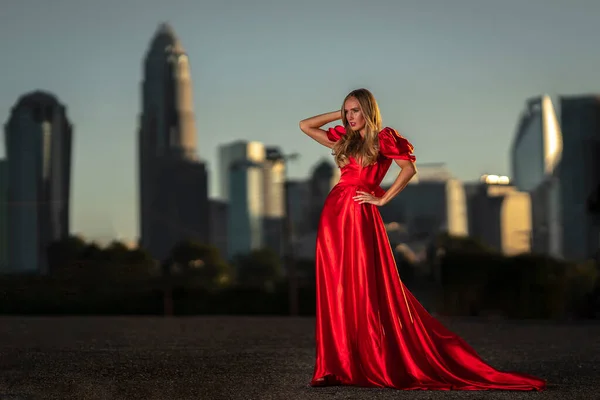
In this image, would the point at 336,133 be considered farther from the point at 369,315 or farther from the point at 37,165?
the point at 37,165

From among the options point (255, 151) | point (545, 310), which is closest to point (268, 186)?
point (255, 151)

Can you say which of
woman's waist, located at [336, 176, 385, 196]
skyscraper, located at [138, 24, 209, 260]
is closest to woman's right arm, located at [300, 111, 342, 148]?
woman's waist, located at [336, 176, 385, 196]

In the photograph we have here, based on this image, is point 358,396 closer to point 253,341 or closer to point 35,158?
point 253,341

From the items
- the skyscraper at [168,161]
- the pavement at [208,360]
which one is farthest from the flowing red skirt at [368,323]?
the skyscraper at [168,161]

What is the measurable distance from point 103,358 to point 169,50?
586ft

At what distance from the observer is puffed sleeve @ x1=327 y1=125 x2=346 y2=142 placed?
7.46m

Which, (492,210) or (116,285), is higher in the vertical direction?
(492,210)

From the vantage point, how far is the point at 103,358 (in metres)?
9.72

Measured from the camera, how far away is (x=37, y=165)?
130 m

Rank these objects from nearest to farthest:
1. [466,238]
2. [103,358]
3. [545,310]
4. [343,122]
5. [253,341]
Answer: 1. [343,122]
2. [103,358]
3. [253,341]
4. [545,310]
5. [466,238]

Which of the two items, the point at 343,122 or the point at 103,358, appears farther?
the point at 103,358

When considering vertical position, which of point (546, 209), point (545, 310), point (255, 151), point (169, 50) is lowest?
point (545, 310)

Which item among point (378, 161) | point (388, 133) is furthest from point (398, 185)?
point (388, 133)

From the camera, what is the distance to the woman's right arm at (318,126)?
24.6 feet
